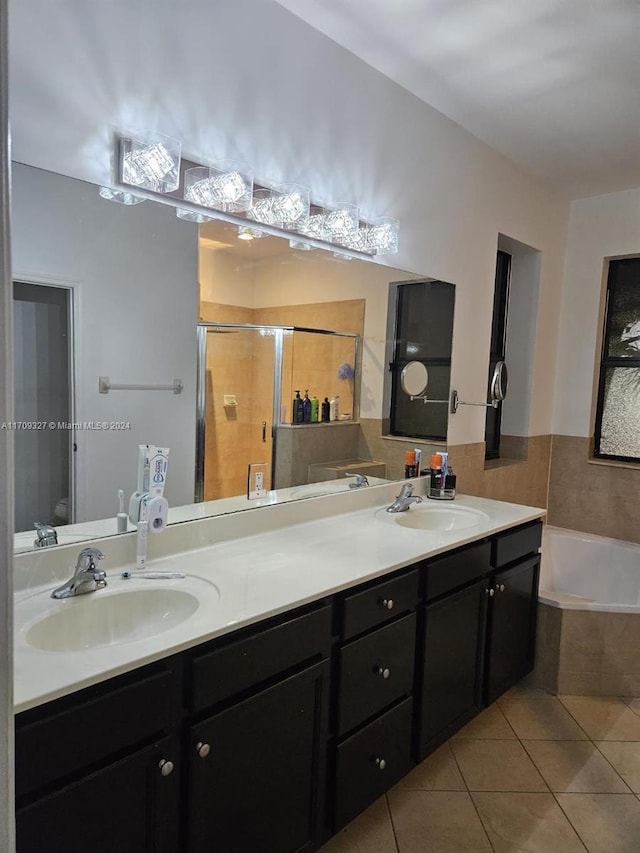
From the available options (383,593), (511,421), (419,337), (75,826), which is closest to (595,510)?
(511,421)

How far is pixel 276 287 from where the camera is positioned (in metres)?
1.97

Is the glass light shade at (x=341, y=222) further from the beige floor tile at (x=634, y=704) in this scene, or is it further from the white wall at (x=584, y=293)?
the beige floor tile at (x=634, y=704)

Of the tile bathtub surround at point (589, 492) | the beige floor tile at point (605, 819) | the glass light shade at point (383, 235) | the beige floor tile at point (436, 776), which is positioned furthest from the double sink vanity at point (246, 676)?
the tile bathtub surround at point (589, 492)

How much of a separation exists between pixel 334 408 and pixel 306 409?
6.8 inches

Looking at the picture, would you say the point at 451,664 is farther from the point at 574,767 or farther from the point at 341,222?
the point at 341,222

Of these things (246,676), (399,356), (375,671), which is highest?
(399,356)

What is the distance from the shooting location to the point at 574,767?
83.1 inches

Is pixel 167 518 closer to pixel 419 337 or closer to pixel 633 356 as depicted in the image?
pixel 419 337

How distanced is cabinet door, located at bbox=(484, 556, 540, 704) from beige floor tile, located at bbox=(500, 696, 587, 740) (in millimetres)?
109

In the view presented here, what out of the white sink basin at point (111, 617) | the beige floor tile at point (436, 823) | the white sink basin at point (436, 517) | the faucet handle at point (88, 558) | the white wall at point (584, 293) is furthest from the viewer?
the white wall at point (584, 293)

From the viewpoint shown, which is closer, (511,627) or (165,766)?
(165,766)

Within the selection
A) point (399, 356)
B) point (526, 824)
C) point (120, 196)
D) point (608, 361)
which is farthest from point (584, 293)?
point (120, 196)

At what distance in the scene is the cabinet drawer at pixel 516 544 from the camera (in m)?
2.24

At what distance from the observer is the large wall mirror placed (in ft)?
4.61
